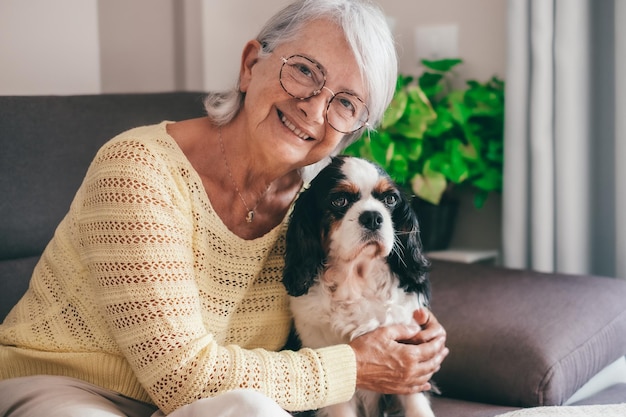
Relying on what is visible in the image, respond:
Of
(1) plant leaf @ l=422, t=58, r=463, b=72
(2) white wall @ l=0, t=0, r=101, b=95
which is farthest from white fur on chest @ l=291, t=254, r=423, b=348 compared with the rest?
(2) white wall @ l=0, t=0, r=101, b=95

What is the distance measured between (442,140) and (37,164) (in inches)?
52.3

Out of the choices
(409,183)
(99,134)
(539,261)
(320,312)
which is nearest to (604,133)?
(539,261)

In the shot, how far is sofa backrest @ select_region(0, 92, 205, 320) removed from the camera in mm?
1921

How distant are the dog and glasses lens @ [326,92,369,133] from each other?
8cm

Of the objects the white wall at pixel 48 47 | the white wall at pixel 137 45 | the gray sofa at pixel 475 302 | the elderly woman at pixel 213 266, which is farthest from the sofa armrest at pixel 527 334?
the white wall at pixel 137 45

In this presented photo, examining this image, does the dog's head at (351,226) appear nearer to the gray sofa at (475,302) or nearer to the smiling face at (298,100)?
the smiling face at (298,100)

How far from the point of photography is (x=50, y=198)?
200 centimetres

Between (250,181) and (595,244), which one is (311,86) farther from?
(595,244)

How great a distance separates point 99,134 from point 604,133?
1531 millimetres

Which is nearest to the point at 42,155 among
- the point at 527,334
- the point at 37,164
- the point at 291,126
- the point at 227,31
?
the point at 37,164

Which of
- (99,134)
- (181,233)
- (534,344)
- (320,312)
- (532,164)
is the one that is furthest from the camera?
(532,164)

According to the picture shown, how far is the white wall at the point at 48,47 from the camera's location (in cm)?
247

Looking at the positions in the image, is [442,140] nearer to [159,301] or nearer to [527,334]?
[527,334]

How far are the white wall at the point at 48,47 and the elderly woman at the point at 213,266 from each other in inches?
42.7
